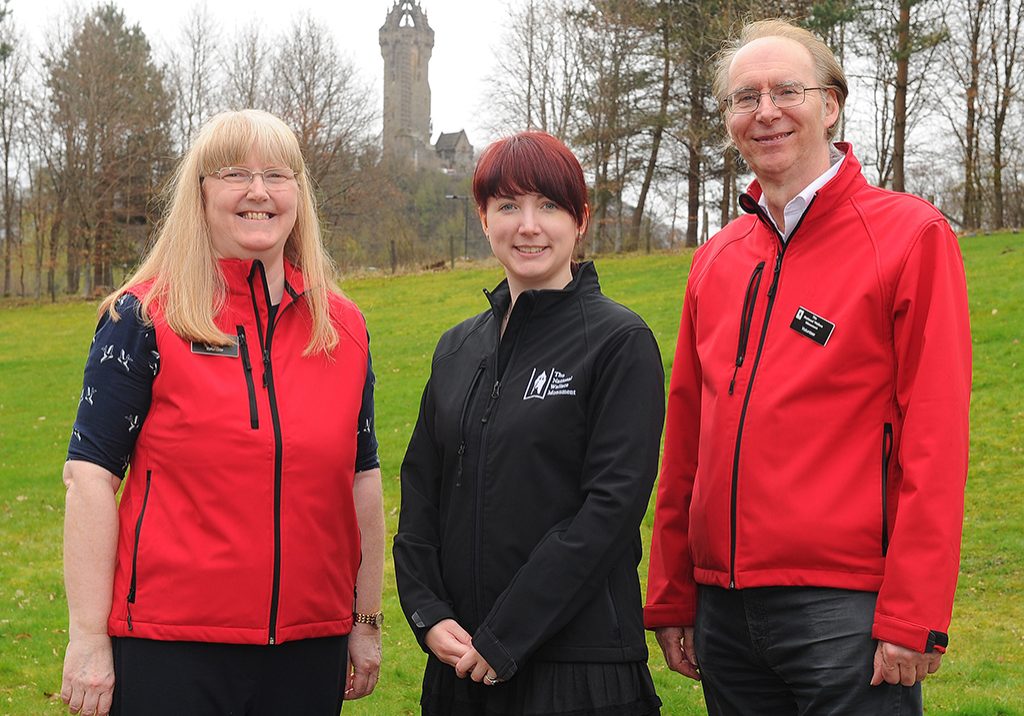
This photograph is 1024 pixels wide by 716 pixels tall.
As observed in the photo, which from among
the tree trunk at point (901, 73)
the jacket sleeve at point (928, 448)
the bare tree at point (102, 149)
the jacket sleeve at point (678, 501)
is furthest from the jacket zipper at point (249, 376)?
the bare tree at point (102, 149)

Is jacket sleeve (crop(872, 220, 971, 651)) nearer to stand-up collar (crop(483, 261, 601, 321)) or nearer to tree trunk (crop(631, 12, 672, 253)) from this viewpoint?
stand-up collar (crop(483, 261, 601, 321))

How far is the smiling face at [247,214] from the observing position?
2.96 m

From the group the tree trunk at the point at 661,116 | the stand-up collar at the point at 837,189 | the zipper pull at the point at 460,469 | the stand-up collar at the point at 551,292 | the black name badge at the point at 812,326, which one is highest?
the tree trunk at the point at 661,116

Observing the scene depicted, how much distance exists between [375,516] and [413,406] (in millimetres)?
11000

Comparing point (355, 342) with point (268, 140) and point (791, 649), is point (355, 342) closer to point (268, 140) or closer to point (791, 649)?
point (268, 140)

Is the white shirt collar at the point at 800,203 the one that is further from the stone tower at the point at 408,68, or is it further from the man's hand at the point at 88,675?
the stone tower at the point at 408,68

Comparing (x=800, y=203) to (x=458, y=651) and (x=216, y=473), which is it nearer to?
(x=458, y=651)

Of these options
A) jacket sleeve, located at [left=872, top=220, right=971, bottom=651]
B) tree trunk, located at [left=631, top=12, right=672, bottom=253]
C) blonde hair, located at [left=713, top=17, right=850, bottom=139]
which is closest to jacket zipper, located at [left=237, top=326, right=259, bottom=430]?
blonde hair, located at [left=713, top=17, right=850, bottom=139]

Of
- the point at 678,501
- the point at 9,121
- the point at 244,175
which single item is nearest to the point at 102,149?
the point at 9,121

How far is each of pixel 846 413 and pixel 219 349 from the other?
173 cm

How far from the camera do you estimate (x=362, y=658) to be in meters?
3.14

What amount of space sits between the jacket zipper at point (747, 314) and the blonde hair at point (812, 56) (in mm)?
491

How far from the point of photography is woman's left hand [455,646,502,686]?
8.89 ft

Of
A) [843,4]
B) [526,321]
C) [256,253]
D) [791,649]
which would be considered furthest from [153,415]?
[843,4]
